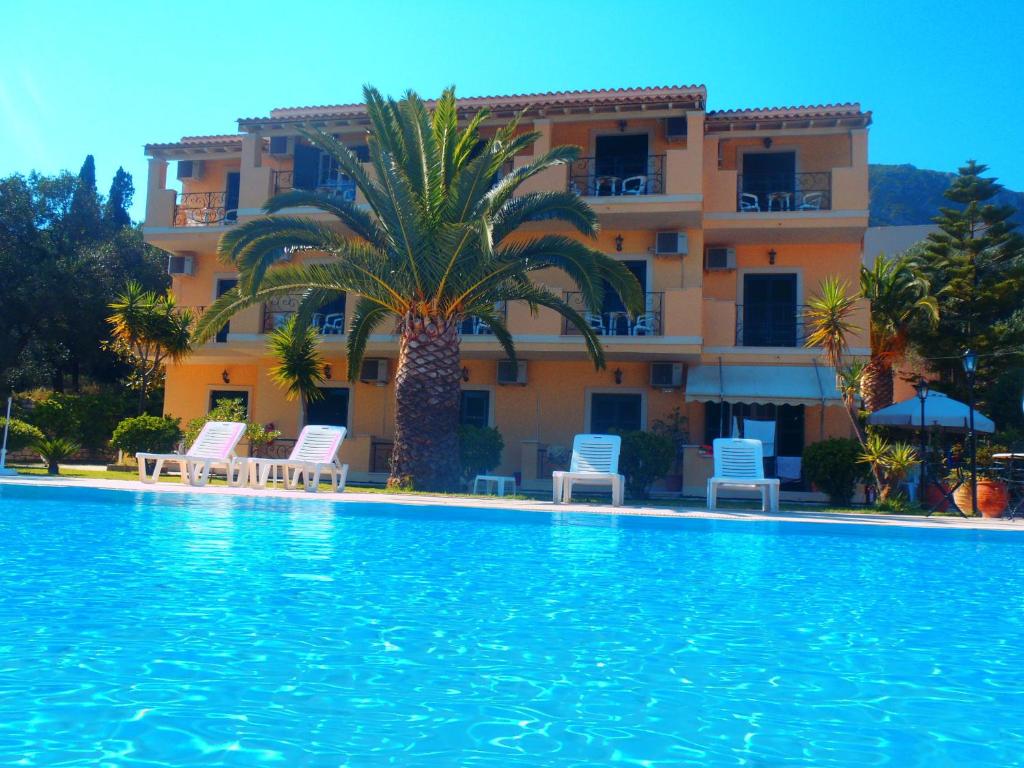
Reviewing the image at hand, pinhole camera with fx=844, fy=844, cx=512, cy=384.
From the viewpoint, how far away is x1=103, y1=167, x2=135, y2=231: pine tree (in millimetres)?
41000

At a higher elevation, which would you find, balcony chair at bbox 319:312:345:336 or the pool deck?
balcony chair at bbox 319:312:345:336

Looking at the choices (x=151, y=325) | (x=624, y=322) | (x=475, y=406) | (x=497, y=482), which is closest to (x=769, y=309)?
(x=624, y=322)

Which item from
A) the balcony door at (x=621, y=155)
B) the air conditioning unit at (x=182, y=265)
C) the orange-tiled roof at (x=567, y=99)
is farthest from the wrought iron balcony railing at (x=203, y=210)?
the balcony door at (x=621, y=155)

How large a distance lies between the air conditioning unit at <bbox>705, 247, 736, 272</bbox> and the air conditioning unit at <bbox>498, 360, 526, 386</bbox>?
5.62m

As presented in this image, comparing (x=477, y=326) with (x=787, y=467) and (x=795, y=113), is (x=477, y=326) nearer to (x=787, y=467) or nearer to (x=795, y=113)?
(x=787, y=467)

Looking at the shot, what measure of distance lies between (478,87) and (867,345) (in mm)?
12372

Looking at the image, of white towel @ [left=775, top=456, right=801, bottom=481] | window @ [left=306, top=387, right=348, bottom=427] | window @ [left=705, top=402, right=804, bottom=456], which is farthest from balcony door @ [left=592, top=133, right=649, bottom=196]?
window @ [left=306, top=387, right=348, bottom=427]

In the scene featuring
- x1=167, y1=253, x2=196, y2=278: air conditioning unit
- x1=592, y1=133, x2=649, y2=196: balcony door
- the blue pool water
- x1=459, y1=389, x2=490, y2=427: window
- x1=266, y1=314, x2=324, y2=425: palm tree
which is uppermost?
x1=592, y1=133, x2=649, y2=196: balcony door

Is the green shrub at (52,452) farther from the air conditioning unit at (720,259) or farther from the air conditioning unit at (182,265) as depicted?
the air conditioning unit at (720,259)

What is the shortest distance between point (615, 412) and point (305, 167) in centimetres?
1153

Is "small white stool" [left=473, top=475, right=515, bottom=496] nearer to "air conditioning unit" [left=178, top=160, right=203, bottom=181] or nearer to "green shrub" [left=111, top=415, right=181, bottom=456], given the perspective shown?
"green shrub" [left=111, top=415, right=181, bottom=456]

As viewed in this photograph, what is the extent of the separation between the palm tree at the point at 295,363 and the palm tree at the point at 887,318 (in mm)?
14902

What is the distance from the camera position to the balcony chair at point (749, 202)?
22172 millimetres

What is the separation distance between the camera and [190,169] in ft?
87.1
